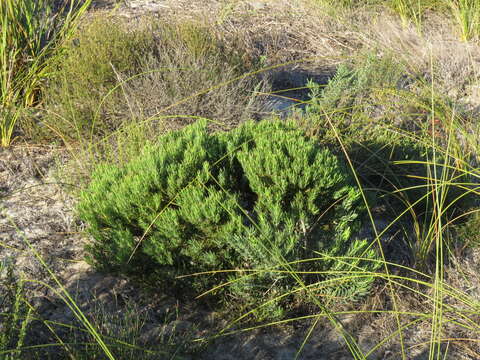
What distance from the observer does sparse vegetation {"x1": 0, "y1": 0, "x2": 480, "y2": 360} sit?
247cm

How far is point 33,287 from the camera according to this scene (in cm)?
277

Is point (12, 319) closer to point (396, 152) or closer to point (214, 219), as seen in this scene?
point (214, 219)

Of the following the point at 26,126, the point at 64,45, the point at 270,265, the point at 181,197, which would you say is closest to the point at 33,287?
the point at 181,197

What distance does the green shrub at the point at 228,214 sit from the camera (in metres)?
2.55

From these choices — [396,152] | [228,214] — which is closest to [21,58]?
[228,214]

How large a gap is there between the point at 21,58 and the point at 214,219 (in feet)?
8.91

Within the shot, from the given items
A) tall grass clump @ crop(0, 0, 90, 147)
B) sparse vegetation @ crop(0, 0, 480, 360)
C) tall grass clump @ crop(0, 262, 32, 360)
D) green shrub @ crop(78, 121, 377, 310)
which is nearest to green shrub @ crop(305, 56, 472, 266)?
sparse vegetation @ crop(0, 0, 480, 360)

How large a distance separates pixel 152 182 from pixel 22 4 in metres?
2.45

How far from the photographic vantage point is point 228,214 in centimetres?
260

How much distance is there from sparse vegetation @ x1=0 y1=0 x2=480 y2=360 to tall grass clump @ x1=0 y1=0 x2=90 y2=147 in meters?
0.02

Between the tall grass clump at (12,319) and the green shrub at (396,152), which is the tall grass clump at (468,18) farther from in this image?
the tall grass clump at (12,319)

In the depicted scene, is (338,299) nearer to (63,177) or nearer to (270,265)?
(270,265)

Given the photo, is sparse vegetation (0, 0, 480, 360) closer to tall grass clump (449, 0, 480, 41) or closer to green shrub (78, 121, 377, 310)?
green shrub (78, 121, 377, 310)

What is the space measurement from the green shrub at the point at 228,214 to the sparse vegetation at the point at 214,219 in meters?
0.01
